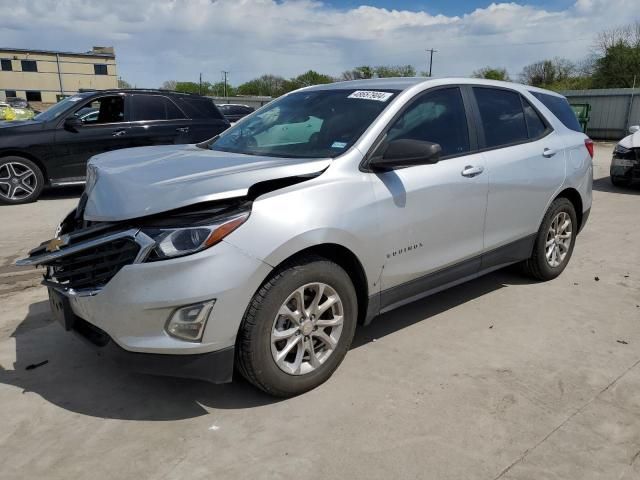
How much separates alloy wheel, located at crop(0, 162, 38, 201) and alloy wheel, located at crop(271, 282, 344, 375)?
695cm

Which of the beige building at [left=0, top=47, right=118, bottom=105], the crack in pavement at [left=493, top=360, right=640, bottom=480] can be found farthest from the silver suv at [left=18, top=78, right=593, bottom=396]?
the beige building at [left=0, top=47, right=118, bottom=105]

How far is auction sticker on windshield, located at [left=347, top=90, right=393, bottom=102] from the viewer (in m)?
3.52

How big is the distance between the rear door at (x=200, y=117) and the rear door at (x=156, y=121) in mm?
91

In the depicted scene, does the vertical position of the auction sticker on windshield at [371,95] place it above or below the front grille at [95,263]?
above

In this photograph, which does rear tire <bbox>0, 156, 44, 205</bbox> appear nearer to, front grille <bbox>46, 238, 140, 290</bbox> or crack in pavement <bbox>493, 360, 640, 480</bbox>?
front grille <bbox>46, 238, 140, 290</bbox>

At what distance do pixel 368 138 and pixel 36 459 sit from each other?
241cm

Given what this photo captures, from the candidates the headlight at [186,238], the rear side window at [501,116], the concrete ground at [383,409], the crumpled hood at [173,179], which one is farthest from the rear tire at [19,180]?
the rear side window at [501,116]

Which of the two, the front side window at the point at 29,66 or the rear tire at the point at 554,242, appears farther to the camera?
the front side window at the point at 29,66

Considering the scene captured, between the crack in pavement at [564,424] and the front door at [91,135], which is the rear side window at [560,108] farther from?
the front door at [91,135]

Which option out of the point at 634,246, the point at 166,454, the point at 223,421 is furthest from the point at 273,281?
the point at 634,246

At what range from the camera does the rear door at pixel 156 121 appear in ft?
28.9

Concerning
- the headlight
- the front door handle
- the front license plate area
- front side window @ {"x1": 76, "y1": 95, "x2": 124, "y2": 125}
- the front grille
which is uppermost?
front side window @ {"x1": 76, "y1": 95, "x2": 124, "y2": 125}

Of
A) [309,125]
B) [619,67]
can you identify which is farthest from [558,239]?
[619,67]

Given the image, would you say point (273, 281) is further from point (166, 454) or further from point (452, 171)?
point (452, 171)
